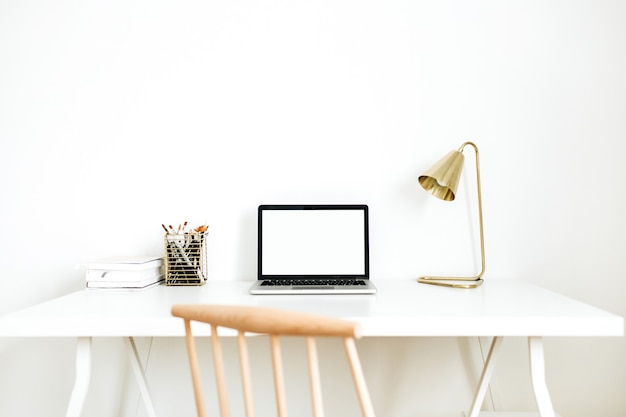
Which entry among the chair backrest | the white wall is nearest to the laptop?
the white wall

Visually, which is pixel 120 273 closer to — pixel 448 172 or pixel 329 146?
pixel 329 146

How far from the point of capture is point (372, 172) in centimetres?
171

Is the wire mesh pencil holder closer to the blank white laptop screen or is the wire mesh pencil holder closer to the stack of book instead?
the stack of book

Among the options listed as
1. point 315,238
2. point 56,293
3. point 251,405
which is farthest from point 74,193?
point 251,405

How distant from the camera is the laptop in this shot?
5.15 ft

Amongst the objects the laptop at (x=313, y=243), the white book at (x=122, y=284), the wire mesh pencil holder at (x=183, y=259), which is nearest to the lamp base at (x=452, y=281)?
the laptop at (x=313, y=243)

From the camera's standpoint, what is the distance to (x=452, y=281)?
1.63m

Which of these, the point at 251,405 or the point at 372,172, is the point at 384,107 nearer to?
the point at 372,172

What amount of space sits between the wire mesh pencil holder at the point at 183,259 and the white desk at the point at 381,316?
0.50 ft

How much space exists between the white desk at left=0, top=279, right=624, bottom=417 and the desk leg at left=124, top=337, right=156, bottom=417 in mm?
248

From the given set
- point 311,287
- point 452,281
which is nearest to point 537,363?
point 452,281

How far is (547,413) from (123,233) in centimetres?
140

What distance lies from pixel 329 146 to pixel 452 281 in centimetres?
61

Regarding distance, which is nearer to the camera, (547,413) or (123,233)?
(547,413)
